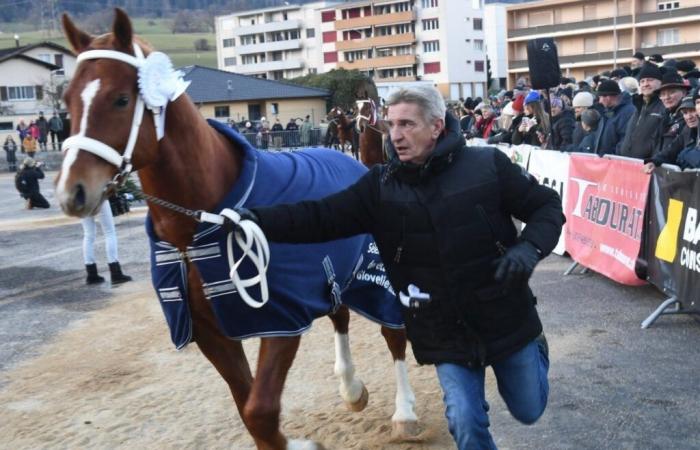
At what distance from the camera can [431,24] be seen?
89250mm

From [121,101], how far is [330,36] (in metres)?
98.3

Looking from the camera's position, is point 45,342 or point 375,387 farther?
point 45,342

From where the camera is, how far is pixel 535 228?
3.41 meters

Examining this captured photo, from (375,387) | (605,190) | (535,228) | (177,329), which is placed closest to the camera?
(535,228)

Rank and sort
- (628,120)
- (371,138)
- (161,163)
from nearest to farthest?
(161,163)
(628,120)
(371,138)

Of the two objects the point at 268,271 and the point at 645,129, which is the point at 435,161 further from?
the point at 645,129

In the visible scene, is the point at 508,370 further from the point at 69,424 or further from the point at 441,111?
the point at 69,424

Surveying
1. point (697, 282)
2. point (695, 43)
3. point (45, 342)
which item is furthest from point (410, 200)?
point (695, 43)

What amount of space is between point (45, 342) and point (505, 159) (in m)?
5.81

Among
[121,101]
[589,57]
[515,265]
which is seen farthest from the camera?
[589,57]

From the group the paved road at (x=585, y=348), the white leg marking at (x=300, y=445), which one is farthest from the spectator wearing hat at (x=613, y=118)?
the white leg marking at (x=300, y=445)

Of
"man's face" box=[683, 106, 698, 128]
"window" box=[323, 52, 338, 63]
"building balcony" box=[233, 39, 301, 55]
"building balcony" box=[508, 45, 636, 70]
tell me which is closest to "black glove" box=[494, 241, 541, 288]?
"man's face" box=[683, 106, 698, 128]

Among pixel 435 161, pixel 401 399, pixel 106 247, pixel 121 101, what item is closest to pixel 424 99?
pixel 435 161

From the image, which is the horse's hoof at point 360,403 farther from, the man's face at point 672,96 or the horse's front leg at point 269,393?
the man's face at point 672,96
